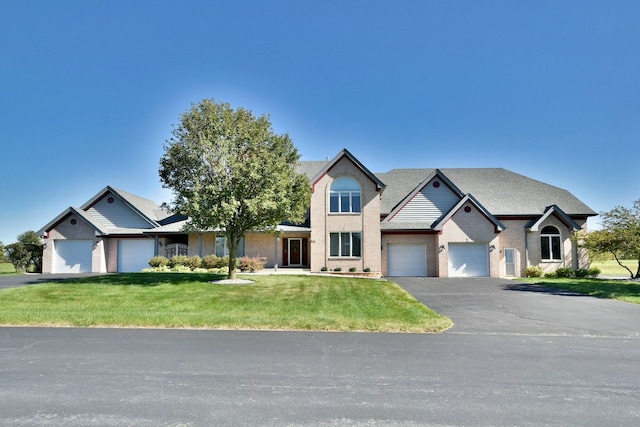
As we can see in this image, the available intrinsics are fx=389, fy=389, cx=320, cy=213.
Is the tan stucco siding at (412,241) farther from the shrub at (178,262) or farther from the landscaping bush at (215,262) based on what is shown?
the shrub at (178,262)

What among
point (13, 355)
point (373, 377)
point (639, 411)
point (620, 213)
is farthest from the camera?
point (620, 213)

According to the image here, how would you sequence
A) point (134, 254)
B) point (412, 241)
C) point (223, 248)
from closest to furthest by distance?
1. point (412, 241)
2. point (223, 248)
3. point (134, 254)

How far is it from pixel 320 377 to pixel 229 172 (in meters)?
14.3

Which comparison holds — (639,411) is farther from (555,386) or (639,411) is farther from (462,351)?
(462,351)

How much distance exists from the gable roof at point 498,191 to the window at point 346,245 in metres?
3.28

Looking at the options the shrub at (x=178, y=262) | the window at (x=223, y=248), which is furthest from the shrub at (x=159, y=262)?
the window at (x=223, y=248)

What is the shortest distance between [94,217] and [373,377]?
2947cm

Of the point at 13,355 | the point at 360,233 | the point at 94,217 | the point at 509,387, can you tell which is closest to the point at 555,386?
the point at 509,387

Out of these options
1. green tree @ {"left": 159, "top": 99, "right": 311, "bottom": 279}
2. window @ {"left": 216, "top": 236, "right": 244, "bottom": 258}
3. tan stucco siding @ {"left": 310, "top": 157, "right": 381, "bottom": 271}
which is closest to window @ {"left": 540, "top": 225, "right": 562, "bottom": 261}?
tan stucco siding @ {"left": 310, "top": 157, "right": 381, "bottom": 271}

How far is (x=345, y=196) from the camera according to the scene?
87.5 ft

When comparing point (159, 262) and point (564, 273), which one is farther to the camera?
point (564, 273)

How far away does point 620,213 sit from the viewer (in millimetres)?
24766

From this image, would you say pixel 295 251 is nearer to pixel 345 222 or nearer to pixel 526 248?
pixel 345 222

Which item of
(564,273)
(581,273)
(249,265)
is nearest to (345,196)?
(249,265)
